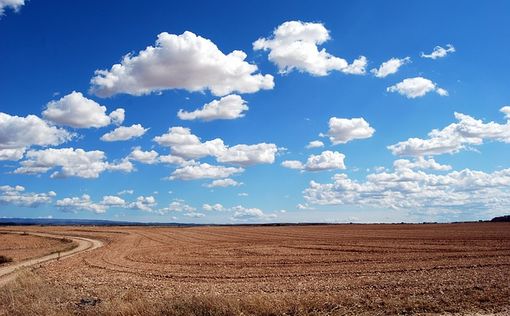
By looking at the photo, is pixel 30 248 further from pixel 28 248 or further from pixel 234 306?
pixel 234 306

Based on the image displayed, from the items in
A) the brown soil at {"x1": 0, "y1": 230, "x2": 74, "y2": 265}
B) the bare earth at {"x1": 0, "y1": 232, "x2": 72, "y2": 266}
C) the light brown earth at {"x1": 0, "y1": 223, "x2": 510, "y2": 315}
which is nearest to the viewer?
the light brown earth at {"x1": 0, "y1": 223, "x2": 510, "y2": 315}

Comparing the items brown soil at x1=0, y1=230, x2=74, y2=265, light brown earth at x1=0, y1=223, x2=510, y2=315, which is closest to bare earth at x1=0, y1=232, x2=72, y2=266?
brown soil at x1=0, y1=230, x2=74, y2=265

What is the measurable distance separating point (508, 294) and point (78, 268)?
27383 millimetres

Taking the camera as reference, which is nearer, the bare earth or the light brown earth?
the light brown earth

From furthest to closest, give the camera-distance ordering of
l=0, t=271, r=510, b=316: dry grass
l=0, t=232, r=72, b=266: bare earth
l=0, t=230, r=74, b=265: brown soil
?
l=0, t=232, r=72, b=266: bare earth
l=0, t=230, r=74, b=265: brown soil
l=0, t=271, r=510, b=316: dry grass

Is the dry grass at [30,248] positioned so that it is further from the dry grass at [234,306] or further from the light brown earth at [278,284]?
the dry grass at [234,306]

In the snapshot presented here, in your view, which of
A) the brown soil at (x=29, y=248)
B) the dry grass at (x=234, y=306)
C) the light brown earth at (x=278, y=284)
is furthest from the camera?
the brown soil at (x=29, y=248)

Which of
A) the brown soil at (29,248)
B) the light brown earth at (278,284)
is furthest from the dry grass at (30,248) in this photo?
the light brown earth at (278,284)

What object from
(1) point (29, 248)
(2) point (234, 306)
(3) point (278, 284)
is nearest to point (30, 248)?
(1) point (29, 248)

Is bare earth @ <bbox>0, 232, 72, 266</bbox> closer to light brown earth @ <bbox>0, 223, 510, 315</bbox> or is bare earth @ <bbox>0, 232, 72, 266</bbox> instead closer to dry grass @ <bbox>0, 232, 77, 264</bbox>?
dry grass @ <bbox>0, 232, 77, 264</bbox>

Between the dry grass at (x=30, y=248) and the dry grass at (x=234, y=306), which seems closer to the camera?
the dry grass at (x=234, y=306)

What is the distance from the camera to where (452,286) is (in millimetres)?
20531

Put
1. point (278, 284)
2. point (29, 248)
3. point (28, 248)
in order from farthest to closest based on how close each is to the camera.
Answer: point (29, 248) → point (28, 248) → point (278, 284)

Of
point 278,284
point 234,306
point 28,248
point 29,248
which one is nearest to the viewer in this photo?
point 234,306
